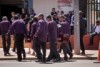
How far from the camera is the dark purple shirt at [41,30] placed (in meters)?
18.6

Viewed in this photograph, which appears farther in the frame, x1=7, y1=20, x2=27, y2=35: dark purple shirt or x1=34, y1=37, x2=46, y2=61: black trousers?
x1=7, y1=20, x2=27, y2=35: dark purple shirt

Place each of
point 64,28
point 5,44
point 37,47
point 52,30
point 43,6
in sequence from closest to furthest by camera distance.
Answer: point 37,47
point 52,30
point 64,28
point 5,44
point 43,6

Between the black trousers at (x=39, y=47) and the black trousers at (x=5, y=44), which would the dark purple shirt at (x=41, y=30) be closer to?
the black trousers at (x=39, y=47)

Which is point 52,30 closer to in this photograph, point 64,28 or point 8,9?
point 64,28

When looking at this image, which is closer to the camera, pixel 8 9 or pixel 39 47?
pixel 39 47

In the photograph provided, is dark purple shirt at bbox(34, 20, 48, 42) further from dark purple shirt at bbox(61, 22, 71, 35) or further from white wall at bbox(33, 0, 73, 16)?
white wall at bbox(33, 0, 73, 16)

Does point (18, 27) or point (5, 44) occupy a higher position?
point (18, 27)

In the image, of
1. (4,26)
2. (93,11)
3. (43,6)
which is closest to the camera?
(4,26)

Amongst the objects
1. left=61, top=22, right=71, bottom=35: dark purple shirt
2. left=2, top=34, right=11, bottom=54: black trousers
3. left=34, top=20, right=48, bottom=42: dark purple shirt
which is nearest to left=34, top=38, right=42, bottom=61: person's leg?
left=34, top=20, right=48, bottom=42: dark purple shirt

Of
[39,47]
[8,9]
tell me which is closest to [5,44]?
[39,47]

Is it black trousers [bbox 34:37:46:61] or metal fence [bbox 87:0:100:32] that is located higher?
metal fence [bbox 87:0:100:32]

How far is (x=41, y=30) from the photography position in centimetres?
1862

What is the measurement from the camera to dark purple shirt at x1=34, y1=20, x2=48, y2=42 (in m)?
18.6

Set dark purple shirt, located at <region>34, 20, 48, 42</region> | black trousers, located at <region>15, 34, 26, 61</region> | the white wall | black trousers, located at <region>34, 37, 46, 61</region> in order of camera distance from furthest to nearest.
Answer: the white wall → black trousers, located at <region>15, 34, 26, 61</region> → black trousers, located at <region>34, 37, 46, 61</region> → dark purple shirt, located at <region>34, 20, 48, 42</region>
